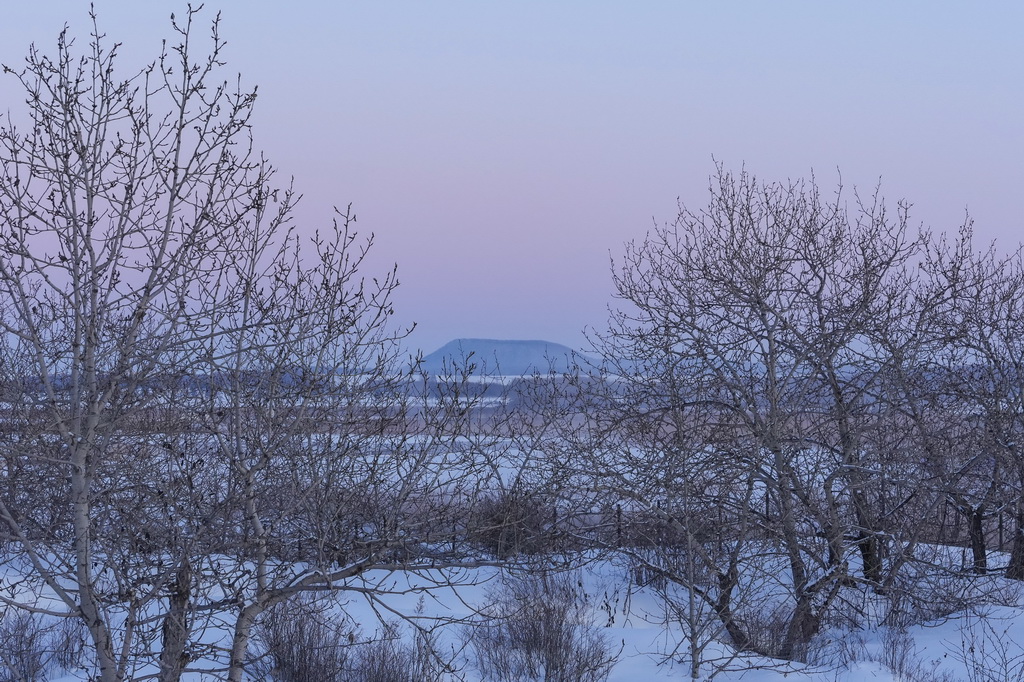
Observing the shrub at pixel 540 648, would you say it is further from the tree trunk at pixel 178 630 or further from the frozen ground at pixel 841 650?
the tree trunk at pixel 178 630

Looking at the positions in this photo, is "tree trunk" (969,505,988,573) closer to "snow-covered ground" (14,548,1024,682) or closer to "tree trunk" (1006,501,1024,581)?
"tree trunk" (1006,501,1024,581)

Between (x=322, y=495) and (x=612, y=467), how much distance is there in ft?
14.5

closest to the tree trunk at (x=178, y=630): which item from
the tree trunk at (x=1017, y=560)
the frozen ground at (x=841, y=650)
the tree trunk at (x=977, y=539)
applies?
the frozen ground at (x=841, y=650)

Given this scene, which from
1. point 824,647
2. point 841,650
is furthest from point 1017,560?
point 841,650

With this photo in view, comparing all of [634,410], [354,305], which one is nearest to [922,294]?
[634,410]

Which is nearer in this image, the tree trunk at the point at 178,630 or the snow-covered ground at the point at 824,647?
the tree trunk at the point at 178,630

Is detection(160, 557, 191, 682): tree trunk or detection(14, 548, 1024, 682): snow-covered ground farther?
detection(14, 548, 1024, 682): snow-covered ground

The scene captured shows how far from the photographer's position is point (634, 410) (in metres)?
10.6

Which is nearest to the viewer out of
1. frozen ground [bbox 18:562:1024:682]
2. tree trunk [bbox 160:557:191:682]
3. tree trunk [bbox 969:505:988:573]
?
tree trunk [bbox 160:557:191:682]

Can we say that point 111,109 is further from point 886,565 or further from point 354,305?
point 886,565

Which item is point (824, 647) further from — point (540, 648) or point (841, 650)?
point (540, 648)

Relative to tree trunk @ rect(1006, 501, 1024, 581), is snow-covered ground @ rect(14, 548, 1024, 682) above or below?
below

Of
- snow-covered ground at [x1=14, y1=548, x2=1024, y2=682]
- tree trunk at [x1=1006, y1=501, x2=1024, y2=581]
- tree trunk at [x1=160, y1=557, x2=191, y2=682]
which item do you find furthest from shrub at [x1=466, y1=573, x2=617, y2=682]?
tree trunk at [x1=1006, y1=501, x2=1024, y2=581]

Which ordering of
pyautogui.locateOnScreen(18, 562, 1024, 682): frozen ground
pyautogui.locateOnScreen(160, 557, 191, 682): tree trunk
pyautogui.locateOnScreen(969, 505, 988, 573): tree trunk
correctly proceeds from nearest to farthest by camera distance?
pyautogui.locateOnScreen(160, 557, 191, 682): tree trunk < pyautogui.locateOnScreen(18, 562, 1024, 682): frozen ground < pyautogui.locateOnScreen(969, 505, 988, 573): tree trunk
